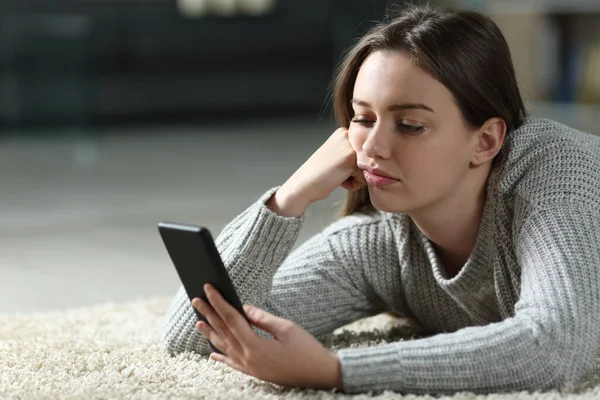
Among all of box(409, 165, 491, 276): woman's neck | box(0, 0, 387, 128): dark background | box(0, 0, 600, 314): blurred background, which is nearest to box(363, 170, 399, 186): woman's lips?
box(409, 165, 491, 276): woman's neck

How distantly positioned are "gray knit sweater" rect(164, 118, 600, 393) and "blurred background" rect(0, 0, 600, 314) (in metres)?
0.71

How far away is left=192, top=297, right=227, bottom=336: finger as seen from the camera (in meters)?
1.19

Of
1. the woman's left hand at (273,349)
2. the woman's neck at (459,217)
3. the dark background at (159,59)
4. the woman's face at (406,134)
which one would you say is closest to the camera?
the woman's left hand at (273,349)

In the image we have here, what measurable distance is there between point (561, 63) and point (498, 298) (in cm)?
322

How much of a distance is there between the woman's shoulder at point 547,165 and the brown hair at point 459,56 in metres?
0.04

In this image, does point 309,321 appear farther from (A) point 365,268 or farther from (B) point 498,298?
(B) point 498,298

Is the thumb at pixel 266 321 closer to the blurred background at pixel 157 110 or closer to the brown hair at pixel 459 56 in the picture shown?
the brown hair at pixel 459 56

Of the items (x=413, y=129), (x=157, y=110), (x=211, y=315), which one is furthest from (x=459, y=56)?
(x=157, y=110)

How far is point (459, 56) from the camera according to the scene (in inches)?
50.8

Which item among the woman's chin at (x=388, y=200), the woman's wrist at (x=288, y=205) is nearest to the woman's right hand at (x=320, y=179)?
the woman's wrist at (x=288, y=205)

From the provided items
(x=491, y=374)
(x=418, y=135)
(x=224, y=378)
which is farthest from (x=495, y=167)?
(x=224, y=378)

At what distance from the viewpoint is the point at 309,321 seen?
1.53 m

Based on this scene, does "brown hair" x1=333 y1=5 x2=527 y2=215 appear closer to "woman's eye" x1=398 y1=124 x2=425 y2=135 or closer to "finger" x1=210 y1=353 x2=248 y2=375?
"woman's eye" x1=398 y1=124 x2=425 y2=135

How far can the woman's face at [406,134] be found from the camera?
1261 millimetres
